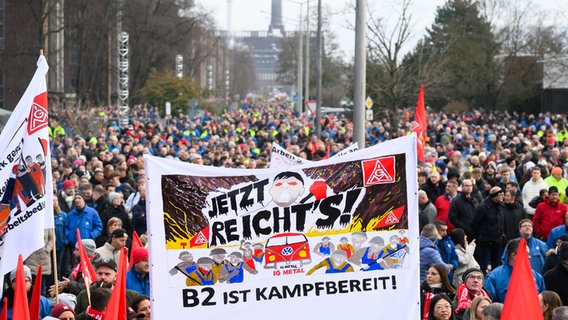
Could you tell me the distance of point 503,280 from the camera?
1029 cm

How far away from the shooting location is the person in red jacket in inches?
592

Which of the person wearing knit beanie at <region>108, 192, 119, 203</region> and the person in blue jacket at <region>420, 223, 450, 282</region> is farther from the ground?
the person wearing knit beanie at <region>108, 192, 119, 203</region>

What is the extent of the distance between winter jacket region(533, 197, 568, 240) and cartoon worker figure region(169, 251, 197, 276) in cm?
912

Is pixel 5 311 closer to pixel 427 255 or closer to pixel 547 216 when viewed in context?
pixel 427 255

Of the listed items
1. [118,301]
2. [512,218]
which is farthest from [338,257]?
[512,218]

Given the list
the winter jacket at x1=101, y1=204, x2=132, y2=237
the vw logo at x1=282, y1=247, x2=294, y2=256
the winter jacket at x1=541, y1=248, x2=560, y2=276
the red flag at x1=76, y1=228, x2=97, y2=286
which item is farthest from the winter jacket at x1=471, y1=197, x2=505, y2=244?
the vw logo at x1=282, y1=247, x2=294, y2=256

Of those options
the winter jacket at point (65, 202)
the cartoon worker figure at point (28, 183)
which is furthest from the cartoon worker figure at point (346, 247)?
the winter jacket at point (65, 202)

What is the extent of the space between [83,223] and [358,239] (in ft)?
26.1

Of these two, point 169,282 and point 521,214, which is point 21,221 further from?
point 521,214

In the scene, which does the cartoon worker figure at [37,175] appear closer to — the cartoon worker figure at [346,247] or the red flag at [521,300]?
the cartoon worker figure at [346,247]

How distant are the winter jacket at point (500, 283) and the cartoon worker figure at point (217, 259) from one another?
4049 millimetres

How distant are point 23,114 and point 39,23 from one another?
4818 centimetres

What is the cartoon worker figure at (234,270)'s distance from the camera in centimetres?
668

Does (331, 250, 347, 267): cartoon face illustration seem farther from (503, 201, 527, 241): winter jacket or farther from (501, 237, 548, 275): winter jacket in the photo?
(503, 201, 527, 241): winter jacket
